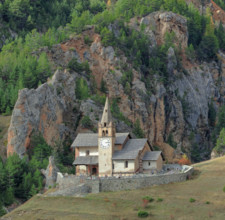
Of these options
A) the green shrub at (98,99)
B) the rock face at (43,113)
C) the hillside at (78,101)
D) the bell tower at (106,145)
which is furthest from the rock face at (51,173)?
the green shrub at (98,99)

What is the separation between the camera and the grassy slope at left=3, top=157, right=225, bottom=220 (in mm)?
98312

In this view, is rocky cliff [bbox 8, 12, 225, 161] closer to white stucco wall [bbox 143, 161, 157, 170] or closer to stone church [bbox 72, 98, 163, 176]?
stone church [bbox 72, 98, 163, 176]

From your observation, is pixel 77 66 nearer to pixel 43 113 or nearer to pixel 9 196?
pixel 43 113

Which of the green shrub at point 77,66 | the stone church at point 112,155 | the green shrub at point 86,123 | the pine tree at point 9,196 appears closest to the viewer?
the stone church at point 112,155

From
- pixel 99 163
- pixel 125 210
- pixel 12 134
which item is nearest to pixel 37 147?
pixel 12 134

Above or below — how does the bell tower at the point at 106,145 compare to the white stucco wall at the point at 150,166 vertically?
above

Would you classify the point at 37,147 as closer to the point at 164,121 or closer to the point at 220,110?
the point at 164,121

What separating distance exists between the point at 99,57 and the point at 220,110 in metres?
40.9

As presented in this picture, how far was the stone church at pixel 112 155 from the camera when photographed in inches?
4783

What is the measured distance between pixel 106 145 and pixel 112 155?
2.34m

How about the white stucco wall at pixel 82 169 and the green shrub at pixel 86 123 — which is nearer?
the white stucco wall at pixel 82 169

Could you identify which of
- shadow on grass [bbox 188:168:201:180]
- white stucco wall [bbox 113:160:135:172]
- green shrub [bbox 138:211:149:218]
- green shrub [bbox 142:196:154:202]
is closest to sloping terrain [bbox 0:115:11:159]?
white stucco wall [bbox 113:160:135:172]

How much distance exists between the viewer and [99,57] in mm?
187375

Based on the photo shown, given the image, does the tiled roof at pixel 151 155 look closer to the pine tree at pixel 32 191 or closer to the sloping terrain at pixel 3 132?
the pine tree at pixel 32 191
